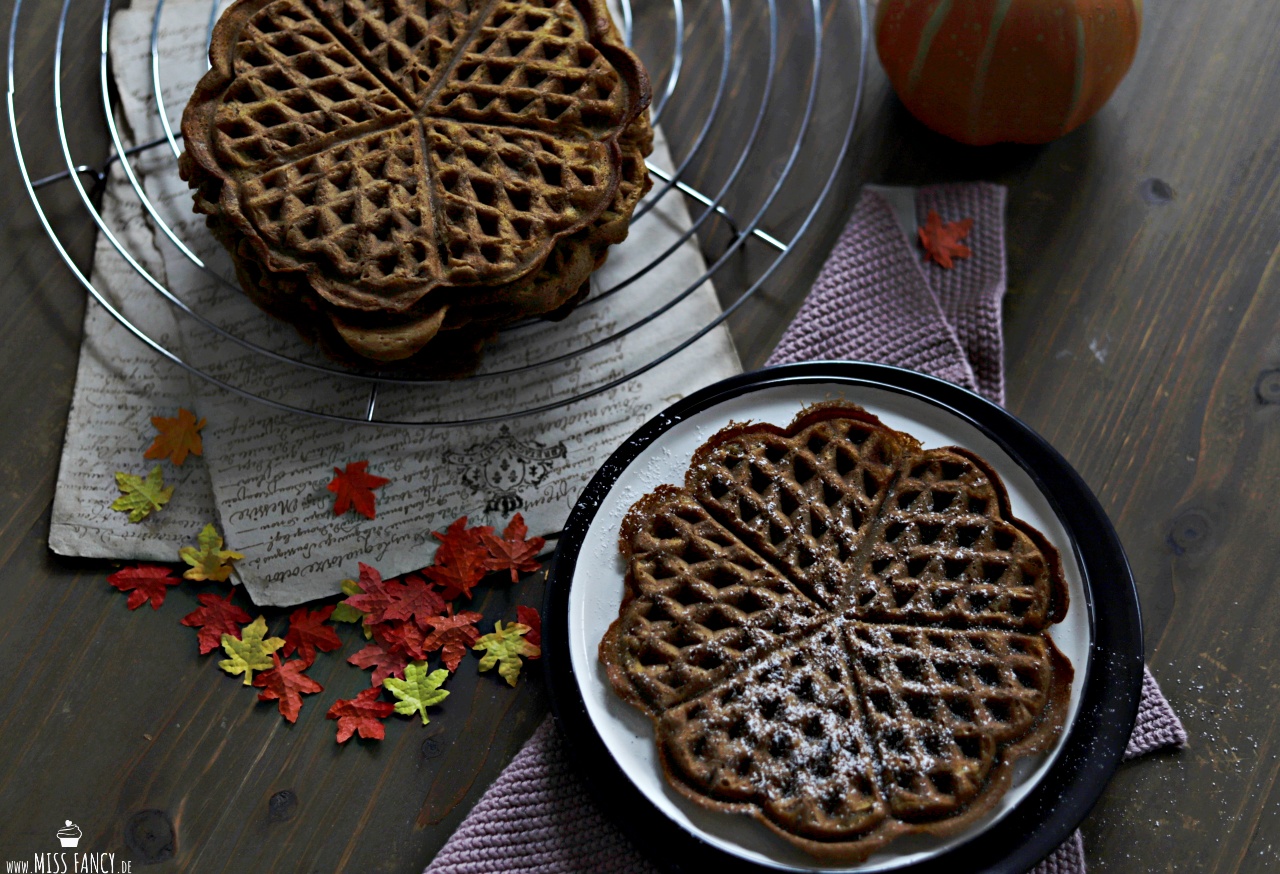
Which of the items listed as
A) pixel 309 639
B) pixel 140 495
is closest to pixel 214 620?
pixel 309 639

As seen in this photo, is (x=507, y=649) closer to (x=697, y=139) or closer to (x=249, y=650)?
(x=249, y=650)

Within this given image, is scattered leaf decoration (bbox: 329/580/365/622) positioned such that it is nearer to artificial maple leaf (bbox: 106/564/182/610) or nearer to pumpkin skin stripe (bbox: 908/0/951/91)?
artificial maple leaf (bbox: 106/564/182/610)

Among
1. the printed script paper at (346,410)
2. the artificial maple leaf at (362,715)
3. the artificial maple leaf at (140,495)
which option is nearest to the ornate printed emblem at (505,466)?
the printed script paper at (346,410)

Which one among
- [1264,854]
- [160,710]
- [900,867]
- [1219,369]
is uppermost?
[1219,369]

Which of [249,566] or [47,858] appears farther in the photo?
[249,566]

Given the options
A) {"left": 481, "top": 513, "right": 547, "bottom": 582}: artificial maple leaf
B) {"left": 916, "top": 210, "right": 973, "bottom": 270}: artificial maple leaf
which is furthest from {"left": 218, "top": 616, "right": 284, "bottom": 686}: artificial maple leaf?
{"left": 916, "top": 210, "right": 973, "bottom": 270}: artificial maple leaf

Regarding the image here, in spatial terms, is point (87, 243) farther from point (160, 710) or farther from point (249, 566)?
point (160, 710)

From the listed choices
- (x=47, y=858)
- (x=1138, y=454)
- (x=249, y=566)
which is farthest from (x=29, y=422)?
(x=1138, y=454)

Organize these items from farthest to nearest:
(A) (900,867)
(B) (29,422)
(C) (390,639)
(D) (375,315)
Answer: (B) (29,422), (C) (390,639), (D) (375,315), (A) (900,867)
